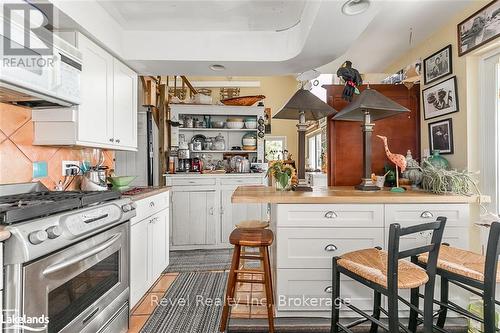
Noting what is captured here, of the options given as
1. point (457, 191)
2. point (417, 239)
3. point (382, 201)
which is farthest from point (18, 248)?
→ point (457, 191)

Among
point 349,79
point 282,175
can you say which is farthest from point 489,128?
point 282,175

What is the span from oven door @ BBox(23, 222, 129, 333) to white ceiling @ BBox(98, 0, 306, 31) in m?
1.77

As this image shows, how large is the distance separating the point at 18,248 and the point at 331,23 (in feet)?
7.67

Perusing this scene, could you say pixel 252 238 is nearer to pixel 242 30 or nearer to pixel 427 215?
pixel 427 215

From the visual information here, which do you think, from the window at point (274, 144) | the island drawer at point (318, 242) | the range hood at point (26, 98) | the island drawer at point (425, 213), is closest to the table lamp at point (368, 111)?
the island drawer at point (425, 213)

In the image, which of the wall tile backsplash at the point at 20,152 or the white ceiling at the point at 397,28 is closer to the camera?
the wall tile backsplash at the point at 20,152

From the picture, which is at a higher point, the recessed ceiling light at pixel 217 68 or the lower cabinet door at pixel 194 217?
the recessed ceiling light at pixel 217 68

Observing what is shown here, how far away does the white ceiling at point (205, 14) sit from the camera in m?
2.27

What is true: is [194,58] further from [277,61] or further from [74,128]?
[74,128]

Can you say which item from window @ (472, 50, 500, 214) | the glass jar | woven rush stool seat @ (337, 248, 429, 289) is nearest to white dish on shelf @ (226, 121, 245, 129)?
the glass jar

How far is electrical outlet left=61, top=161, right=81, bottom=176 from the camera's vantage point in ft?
7.40

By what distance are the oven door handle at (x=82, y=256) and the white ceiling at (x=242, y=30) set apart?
158 cm

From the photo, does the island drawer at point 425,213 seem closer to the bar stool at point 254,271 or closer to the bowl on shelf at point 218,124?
the bar stool at point 254,271

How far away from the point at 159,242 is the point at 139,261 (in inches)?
18.5
